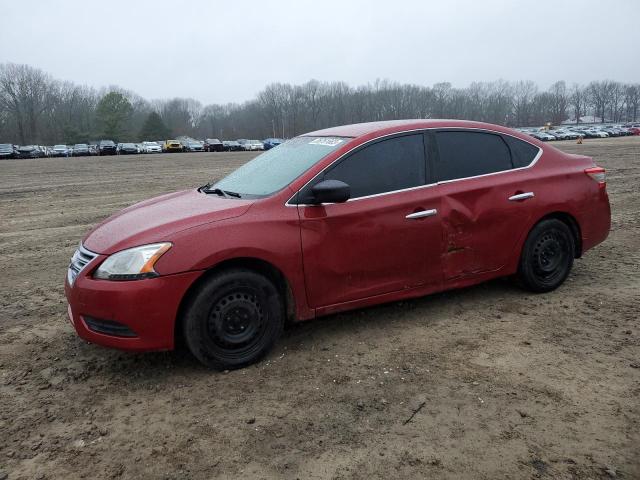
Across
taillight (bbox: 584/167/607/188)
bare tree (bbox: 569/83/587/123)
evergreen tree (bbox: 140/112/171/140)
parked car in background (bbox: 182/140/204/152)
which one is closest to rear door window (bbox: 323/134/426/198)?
taillight (bbox: 584/167/607/188)

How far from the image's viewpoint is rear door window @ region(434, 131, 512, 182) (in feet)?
14.8

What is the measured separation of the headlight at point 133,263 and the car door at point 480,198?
90.6 inches

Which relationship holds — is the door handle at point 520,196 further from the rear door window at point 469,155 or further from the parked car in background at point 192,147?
the parked car in background at point 192,147

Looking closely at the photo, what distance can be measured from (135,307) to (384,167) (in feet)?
7.15

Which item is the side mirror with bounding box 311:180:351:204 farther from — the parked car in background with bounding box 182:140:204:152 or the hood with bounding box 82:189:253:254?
the parked car in background with bounding box 182:140:204:152

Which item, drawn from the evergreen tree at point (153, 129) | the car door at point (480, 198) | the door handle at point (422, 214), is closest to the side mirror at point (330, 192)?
the door handle at point (422, 214)

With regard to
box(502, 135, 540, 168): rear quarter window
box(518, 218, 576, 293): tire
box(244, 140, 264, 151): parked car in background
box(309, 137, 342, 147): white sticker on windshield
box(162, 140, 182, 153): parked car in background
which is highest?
box(162, 140, 182, 153): parked car in background

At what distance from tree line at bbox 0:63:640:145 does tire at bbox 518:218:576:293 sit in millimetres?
93647

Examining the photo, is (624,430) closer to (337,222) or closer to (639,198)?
(337,222)

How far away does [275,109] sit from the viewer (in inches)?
4938

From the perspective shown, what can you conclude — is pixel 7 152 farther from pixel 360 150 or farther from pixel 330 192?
pixel 330 192

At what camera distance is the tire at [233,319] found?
352 cm

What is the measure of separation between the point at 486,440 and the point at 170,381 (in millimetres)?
2069

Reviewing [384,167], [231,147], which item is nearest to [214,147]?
[231,147]
